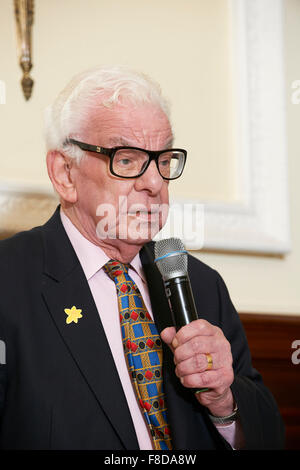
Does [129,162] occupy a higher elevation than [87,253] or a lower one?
higher

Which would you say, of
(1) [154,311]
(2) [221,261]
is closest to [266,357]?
(2) [221,261]

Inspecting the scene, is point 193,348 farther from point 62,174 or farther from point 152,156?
point 62,174

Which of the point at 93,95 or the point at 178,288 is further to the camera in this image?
the point at 93,95

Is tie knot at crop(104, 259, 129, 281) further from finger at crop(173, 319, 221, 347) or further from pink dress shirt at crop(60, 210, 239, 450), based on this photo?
finger at crop(173, 319, 221, 347)

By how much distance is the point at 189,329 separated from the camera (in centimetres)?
133

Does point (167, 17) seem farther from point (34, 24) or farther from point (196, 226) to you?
point (196, 226)

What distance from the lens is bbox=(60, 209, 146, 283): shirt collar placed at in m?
1.68

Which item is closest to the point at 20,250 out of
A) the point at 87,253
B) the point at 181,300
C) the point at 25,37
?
the point at 87,253

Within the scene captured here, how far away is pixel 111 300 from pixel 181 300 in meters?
0.36

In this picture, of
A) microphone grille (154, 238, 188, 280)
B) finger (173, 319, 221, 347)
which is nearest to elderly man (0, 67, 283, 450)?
finger (173, 319, 221, 347)

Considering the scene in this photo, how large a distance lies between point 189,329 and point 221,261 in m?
1.13

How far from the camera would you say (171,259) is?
4.51 ft

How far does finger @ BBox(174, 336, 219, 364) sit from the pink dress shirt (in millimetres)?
253

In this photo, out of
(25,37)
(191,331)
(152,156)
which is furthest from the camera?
(25,37)
